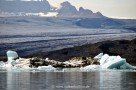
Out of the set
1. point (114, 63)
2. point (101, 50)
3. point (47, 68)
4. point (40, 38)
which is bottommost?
point (40, 38)

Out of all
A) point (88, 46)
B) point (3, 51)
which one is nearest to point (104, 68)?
point (88, 46)

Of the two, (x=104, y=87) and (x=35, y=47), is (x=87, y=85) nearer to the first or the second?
(x=104, y=87)

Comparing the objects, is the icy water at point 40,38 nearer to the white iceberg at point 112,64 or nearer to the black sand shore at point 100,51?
the black sand shore at point 100,51

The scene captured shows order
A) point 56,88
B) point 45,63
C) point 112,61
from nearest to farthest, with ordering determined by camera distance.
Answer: point 56,88, point 112,61, point 45,63

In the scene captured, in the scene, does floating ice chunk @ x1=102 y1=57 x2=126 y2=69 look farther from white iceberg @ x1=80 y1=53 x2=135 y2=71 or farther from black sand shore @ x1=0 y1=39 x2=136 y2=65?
black sand shore @ x1=0 y1=39 x2=136 y2=65

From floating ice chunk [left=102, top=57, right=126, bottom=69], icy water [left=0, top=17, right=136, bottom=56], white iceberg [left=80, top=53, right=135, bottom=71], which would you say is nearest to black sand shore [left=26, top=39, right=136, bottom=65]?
icy water [left=0, top=17, right=136, bottom=56]

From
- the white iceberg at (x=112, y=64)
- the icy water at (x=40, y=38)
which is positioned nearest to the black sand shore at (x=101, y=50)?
the icy water at (x=40, y=38)

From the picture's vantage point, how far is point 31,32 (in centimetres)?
19050

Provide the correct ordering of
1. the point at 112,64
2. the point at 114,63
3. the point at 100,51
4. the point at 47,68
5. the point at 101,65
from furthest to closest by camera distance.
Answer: the point at 100,51
the point at 101,65
the point at 47,68
the point at 112,64
the point at 114,63

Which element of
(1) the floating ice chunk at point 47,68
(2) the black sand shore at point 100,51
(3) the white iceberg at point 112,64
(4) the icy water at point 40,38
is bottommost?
(4) the icy water at point 40,38

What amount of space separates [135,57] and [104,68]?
4000 centimetres

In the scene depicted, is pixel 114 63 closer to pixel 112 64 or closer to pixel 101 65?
pixel 112 64

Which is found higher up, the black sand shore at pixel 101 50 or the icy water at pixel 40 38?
the black sand shore at pixel 101 50

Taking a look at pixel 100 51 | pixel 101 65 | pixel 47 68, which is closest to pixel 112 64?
pixel 101 65
